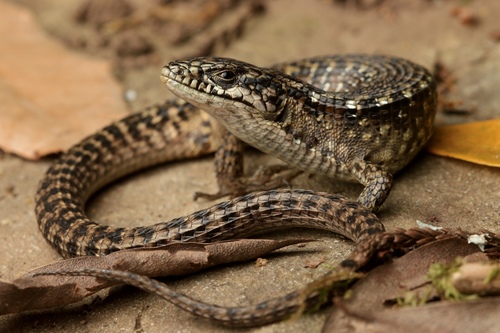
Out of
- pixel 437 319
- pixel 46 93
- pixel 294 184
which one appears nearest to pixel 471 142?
pixel 294 184

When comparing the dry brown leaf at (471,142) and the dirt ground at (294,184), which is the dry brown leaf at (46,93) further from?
the dry brown leaf at (471,142)

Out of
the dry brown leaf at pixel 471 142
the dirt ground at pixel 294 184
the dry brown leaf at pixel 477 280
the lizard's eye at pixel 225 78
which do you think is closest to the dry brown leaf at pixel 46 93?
the dirt ground at pixel 294 184

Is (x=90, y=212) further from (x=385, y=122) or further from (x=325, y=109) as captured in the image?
(x=385, y=122)

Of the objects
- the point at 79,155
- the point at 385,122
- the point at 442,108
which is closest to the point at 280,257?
the point at 385,122

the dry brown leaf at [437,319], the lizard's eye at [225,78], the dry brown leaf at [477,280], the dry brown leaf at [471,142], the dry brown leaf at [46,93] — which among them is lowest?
the dry brown leaf at [437,319]

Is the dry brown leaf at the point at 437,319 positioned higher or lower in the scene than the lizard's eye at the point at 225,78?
lower

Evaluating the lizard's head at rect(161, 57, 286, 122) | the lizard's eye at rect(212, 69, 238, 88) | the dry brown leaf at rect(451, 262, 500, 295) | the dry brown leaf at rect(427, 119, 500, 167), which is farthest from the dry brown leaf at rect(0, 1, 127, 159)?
the dry brown leaf at rect(451, 262, 500, 295)
